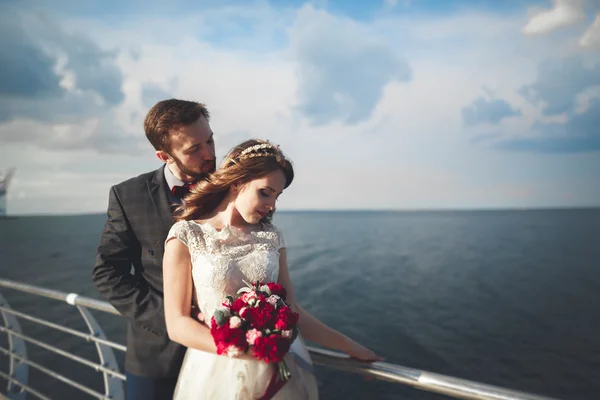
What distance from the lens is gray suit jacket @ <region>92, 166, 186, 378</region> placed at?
195 cm

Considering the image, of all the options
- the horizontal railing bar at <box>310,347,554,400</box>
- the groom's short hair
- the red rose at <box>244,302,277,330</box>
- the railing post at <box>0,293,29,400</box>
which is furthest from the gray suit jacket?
the railing post at <box>0,293,29,400</box>

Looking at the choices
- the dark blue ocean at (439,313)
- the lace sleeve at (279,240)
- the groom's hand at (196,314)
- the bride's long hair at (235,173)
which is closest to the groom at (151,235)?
the bride's long hair at (235,173)

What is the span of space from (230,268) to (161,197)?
0.65 m

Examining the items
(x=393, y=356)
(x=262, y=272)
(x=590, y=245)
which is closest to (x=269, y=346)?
(x=262, y=272)

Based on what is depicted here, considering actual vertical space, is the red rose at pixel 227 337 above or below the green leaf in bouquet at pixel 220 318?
below

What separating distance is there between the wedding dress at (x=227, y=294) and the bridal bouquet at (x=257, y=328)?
4.2 inches

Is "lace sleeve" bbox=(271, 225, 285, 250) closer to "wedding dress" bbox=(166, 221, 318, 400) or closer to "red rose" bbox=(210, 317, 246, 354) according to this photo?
"wedding dress" bbox=(166, 221, 318, 400)

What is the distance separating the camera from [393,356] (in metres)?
15.4

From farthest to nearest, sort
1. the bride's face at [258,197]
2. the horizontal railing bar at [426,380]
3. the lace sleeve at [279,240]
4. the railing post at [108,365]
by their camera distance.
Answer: the railing post at [108,365] < the lace sleeve at [279,240] < the bride's face at [258,197] < the horizontal railing bar at [426,380]

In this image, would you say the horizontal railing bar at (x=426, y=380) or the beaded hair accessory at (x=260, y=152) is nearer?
the horizontal railing bar at (x=426, y=380)

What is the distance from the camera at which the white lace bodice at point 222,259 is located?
1.69 metres

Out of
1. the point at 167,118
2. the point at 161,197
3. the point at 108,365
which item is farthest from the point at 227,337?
the point at 108,365

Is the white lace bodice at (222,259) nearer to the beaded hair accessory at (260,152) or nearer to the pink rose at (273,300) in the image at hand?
the pink rose at (273,300)

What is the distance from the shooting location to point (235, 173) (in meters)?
1.83
